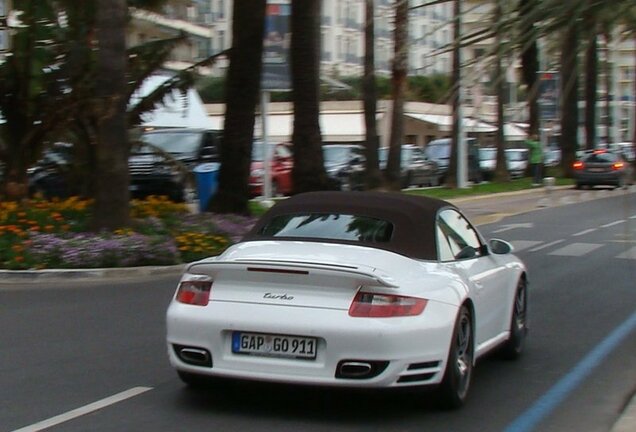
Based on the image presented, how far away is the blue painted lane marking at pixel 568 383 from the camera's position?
688 cm

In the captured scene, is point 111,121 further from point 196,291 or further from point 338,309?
point 338,309

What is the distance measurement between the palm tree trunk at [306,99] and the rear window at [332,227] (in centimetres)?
1280

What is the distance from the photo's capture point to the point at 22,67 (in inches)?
685

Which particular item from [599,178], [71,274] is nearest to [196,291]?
[71,274]

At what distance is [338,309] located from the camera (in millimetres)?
6430

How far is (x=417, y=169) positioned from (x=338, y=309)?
3178 centimetres

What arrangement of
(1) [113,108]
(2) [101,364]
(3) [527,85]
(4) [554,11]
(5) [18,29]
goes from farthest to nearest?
(5) [18,29] → (1) [113,108] → (2) [101,364] → (3) [527,85] → (4) [554,11]

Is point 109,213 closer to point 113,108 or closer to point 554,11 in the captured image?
point 113,108

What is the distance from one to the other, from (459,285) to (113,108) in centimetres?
933

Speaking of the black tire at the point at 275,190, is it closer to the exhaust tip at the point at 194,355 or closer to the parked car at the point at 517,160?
the parked car at the point at 517,160

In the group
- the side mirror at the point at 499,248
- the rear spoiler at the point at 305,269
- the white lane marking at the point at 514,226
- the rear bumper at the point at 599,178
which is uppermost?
the rear spoiler at the point at 305,269

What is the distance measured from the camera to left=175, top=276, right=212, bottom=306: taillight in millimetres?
6785

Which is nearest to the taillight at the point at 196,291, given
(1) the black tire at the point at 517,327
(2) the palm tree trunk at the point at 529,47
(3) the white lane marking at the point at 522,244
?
(2) the palm tree trunk at the point at 529,47

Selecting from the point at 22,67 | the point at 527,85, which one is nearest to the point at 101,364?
the point at 527,85
